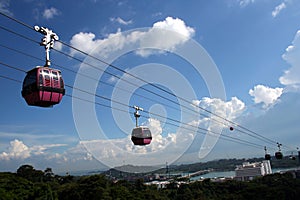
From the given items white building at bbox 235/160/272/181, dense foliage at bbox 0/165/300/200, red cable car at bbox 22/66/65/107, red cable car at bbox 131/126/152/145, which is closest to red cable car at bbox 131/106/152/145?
red cable car at bbox 131/126/152/145

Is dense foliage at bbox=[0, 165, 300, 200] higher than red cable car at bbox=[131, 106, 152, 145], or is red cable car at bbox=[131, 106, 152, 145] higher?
red cable car at bbox=[131, 106, 152, 145]

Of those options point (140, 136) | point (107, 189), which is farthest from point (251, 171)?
point (140, 136)

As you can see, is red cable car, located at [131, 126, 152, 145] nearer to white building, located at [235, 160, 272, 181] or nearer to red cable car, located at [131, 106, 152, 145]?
red cable car, located at [131, 106, 152, 145]

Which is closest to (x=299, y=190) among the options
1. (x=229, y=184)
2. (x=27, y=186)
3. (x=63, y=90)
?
(x=229, y=184)

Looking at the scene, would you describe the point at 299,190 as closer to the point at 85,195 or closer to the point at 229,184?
the point at 229,184

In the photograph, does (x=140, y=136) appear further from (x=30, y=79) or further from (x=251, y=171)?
(x=251, y=171)

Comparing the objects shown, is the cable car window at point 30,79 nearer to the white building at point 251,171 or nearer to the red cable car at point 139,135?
the red cable car at point 139,135
